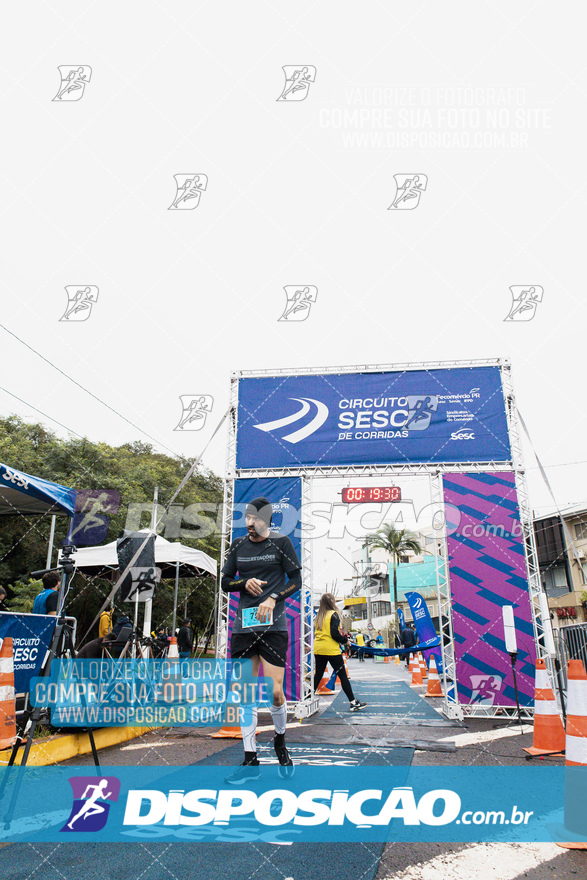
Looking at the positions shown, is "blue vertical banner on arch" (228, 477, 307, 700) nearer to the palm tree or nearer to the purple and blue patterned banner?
the purple and blue patterned banner

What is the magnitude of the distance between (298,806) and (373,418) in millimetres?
6659

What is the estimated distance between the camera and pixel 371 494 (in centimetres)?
958

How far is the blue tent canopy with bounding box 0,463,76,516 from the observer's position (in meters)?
5.80

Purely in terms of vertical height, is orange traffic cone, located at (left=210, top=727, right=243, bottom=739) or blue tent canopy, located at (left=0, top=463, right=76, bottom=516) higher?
blue tent canopy, located at (left=0, top=463, right=76, bottom=516)

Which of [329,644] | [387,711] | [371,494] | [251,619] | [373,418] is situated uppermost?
[373,418]

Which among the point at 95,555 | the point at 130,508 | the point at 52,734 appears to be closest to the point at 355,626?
the point at 130,508

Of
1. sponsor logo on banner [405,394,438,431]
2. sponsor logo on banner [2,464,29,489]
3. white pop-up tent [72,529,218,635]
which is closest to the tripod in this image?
sponsor logo on banner [2,464,29,489]

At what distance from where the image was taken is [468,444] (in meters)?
8.87

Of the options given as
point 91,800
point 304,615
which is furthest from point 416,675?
point 91,800

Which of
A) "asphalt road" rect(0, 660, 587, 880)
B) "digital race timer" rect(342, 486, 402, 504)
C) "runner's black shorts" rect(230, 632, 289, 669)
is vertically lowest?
"asphalt road" rect(0, 660, 587, 880)

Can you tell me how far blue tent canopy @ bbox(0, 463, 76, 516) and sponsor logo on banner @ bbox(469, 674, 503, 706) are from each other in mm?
6195

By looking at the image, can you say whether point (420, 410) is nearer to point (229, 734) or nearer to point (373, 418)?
point (373, 418)

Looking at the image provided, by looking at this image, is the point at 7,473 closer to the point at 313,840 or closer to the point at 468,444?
the point at 313,840

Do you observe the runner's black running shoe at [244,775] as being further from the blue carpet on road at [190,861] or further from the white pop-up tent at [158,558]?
the white pop-up tent at [158,558]
